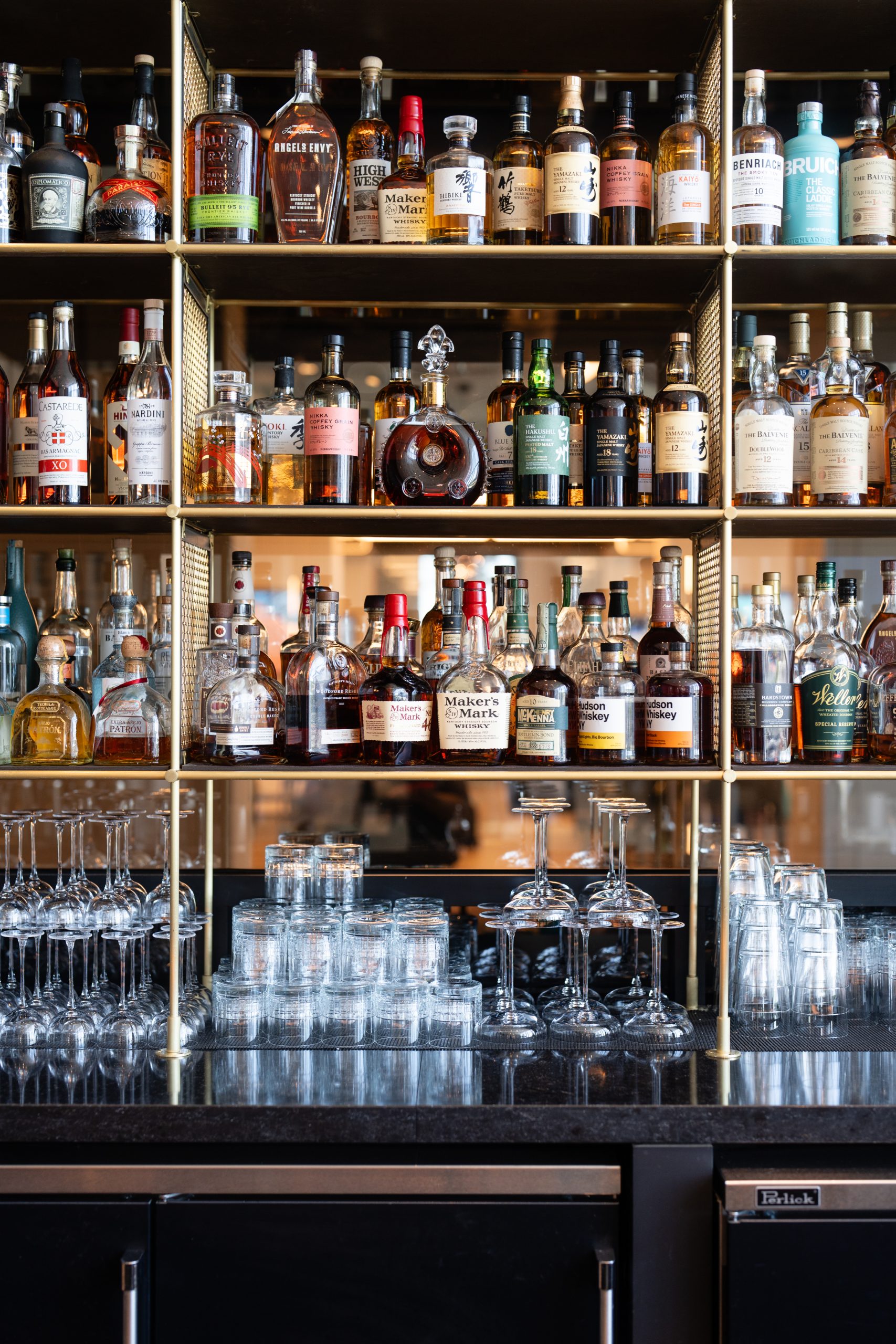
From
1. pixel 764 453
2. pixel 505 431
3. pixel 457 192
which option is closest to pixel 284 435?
pixel 505 431

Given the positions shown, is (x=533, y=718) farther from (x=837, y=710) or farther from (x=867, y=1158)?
(x=867, y=1158)

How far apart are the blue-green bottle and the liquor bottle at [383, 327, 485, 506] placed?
609 millimetres

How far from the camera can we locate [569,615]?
6.32 ft

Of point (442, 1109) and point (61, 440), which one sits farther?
point (61, 440)

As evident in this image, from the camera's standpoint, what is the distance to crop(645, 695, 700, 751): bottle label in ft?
5.42

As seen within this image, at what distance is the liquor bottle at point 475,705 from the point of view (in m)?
1.66

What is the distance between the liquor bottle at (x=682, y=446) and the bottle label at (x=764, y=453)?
6 cm

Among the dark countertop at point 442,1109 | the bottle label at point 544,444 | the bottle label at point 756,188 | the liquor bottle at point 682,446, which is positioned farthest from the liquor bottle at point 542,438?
the dark countertop at point 442,1109

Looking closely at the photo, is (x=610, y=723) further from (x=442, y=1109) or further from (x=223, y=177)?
(x=223, y=177)

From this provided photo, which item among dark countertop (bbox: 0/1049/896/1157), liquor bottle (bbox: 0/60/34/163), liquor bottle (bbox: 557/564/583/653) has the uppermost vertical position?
liquor bottle (bbox: 0/60/34/163)

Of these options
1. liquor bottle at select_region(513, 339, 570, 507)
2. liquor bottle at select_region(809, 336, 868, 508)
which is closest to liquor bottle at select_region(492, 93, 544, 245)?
liquor bottle at select_region(513, 339, 570, 507)

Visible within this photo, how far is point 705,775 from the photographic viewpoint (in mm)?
1601

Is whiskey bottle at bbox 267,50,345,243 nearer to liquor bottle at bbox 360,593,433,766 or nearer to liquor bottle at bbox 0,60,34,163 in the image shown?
liquor bottle at bbox 0,60,34,163

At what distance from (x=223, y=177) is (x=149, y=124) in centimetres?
26
